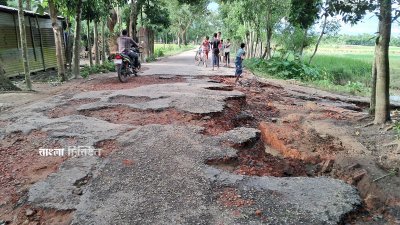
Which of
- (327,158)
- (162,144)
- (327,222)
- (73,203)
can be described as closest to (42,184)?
(73,203)

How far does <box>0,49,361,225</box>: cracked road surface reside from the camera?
3.12 meters

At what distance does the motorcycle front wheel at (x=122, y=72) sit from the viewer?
1046 centimetres

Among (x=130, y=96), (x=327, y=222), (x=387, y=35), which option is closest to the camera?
(x=327, y=222)

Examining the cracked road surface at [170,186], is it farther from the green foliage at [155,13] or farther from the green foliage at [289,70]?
the green foliage at [155,13]

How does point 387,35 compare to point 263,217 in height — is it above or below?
above

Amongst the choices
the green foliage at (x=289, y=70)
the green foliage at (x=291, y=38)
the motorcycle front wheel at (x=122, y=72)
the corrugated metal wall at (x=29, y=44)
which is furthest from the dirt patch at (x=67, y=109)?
the green foliage at (x=291, y=38)

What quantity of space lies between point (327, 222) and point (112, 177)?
2.07 m

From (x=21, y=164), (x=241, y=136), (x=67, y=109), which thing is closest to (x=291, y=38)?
(x=67, y=109)

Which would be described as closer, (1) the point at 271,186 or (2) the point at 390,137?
(1) the point at 271,186

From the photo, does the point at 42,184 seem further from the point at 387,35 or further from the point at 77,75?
the point at 77,75

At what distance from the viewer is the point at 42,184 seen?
12.2 feet

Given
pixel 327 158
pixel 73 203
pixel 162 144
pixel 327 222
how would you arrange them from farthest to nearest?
1. pixel 327 158
2. pixel 162 144
3. pixel 73 203
4. pixel 327 222

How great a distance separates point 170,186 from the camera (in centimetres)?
362

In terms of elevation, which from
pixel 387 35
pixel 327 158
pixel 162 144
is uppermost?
pixel 387 35
